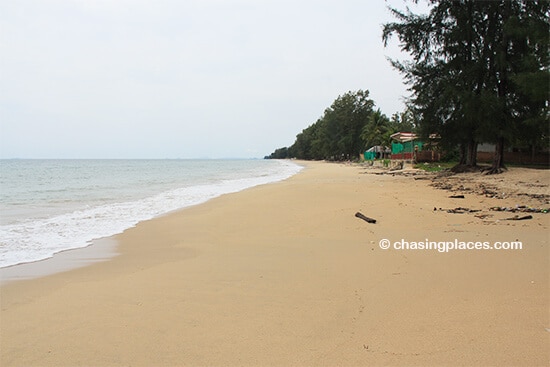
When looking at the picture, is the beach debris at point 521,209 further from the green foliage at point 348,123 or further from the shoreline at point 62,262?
the green foliage at point 348,123

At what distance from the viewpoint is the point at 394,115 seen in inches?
3049

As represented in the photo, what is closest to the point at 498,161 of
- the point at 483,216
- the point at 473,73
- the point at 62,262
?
the point at 473,73

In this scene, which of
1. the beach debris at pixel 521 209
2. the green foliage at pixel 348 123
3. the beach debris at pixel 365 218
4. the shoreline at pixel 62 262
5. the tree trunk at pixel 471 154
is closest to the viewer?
the shoreline at pixel 62 262

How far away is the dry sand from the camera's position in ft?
8.18

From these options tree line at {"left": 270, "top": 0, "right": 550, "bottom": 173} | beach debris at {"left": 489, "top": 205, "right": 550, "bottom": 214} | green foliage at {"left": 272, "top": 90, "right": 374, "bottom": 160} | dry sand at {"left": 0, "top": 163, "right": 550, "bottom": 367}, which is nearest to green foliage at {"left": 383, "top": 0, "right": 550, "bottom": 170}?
tree line at {"left": 270, "top": 0, "right": 550, "bottom": 173}

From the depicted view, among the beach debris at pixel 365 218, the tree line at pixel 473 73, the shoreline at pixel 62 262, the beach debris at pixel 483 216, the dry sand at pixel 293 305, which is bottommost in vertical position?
the shoreline at pixel 62 262

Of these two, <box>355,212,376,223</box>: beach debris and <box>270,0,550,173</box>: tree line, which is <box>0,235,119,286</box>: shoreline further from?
<box>270,0,550,173</box>: tree line

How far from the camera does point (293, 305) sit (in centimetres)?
329

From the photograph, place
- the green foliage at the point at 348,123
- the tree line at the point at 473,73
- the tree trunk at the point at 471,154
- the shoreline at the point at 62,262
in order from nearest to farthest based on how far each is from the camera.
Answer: the shoreline at the point at 62,262 < the tree line at the point at 473,73 < the tree trunk at the point at 471,154 < the green foliage at the point at 348,123

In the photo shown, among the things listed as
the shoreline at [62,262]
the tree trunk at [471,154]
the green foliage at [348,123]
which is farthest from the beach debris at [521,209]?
the green foliage at [348,123]

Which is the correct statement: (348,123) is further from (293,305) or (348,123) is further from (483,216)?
(293,305)

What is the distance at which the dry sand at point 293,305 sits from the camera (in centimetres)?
249

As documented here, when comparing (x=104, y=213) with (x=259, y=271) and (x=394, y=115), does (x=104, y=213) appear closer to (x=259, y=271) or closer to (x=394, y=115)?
(x=259, y=271)

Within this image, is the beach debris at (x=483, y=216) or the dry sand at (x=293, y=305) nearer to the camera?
the dry sand at (x=293, y=305)
